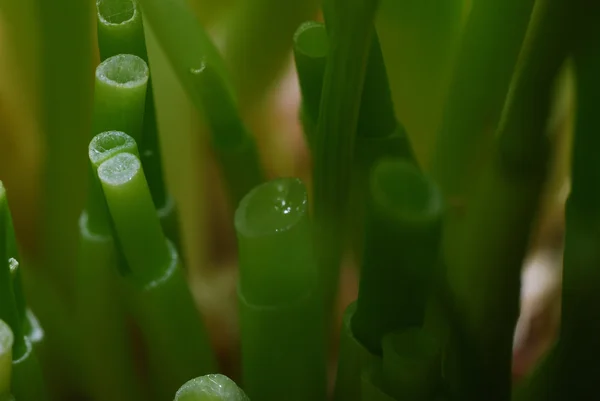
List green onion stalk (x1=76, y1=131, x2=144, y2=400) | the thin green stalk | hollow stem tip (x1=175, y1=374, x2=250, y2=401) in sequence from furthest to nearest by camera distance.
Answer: the thin green stalk, green onion stalk (x1=76, y1=131, x2=144, y2=400), hollow stem tip (x1=175, y1=374, x2=250, y2=401)

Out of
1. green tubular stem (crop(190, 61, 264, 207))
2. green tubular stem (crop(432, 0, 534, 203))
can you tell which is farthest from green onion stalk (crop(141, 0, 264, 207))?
green tubular stem (crop(432, 0, 534, 203))

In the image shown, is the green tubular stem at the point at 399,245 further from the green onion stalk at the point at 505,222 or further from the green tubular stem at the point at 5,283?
the green tubular stem at the point at 5,283

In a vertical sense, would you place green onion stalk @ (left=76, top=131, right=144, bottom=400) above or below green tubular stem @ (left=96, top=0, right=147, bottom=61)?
below

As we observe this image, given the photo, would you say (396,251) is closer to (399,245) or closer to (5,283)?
(399,245)

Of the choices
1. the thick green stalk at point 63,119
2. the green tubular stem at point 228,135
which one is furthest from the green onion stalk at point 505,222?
the thick green stalk at point 63,119

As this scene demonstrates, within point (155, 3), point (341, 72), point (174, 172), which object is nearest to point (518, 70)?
point (341, 72)

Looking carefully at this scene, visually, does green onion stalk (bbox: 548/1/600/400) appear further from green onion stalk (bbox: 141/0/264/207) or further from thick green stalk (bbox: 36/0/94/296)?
thick green stalk (bbox: 36/0/94/296)
